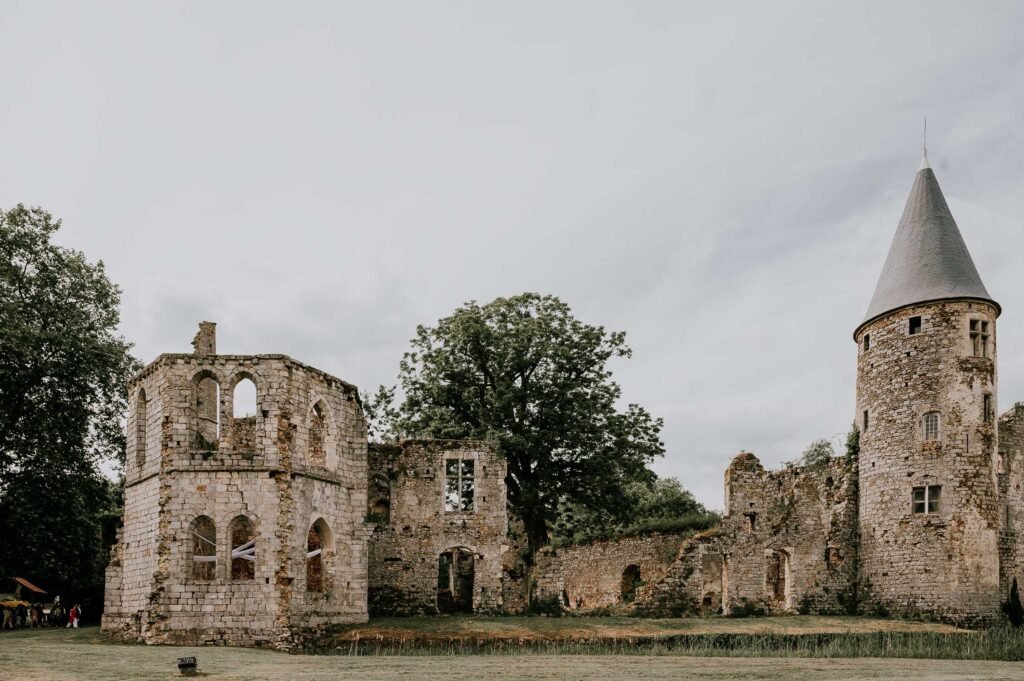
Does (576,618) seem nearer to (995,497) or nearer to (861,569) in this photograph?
(861,569)

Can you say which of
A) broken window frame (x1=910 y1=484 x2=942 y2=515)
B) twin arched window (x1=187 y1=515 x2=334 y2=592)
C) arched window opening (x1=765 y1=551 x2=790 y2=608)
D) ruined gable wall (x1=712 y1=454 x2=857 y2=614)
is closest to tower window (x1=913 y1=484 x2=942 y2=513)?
broken window frame (x1=910 y1=484 x2=942 y2=515)

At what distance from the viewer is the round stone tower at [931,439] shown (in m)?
31.3

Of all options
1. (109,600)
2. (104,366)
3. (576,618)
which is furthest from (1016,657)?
(104,366)

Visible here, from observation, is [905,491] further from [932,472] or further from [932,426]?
[932,426]

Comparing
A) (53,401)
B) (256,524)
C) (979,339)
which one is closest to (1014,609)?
(979,339)

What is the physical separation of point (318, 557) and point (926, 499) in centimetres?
1934

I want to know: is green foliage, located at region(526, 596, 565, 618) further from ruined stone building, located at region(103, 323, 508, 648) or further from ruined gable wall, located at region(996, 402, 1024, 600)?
ruined gable wall, located at region(996, 402, 1024, 600)

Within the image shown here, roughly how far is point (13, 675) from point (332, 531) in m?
12.6

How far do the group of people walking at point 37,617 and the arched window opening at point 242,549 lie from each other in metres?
8.41

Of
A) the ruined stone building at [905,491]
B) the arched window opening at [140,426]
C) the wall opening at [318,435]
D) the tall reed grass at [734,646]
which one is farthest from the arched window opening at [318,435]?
the ruined stone building at [905,491]

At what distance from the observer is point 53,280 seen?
35.9 metres

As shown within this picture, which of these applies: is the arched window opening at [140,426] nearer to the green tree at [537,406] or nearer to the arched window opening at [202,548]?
the arched window opening at [202,548]

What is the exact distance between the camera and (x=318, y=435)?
29125 millimetres

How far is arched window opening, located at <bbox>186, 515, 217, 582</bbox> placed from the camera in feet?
84.6
